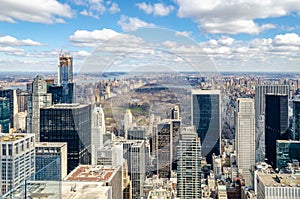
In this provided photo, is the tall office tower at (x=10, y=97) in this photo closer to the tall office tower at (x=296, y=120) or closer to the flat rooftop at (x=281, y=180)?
the flat rooftop at (x=281, y=180)

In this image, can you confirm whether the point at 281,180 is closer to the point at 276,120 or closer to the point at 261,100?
the point at 276,120

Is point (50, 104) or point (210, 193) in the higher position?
point (50, 104)

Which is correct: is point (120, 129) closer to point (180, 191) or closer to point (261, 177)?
point (261, 177)

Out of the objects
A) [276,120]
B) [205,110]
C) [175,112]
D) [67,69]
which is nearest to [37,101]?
[67,69]

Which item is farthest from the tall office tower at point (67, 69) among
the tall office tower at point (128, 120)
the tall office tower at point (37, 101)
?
the tall office tower at point (128, 120)

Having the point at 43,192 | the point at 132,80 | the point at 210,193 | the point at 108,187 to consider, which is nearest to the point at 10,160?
the point at 108,187
